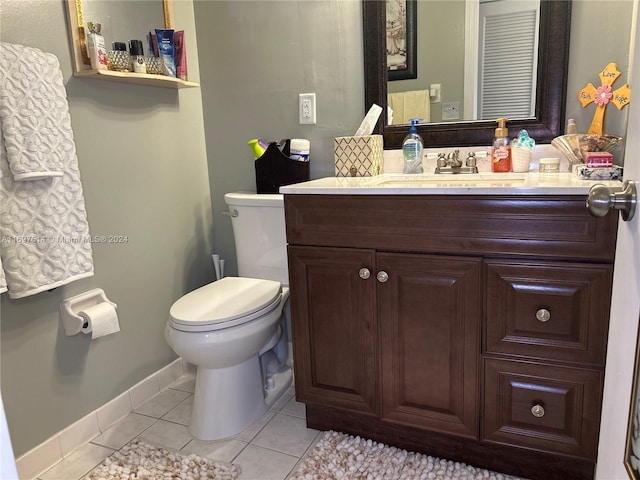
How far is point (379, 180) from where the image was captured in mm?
1620

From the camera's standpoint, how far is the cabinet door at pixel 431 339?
4.25ft

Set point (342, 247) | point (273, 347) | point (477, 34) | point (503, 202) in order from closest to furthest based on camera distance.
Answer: point (503, 202), point (342, 247), point (477, 34), point (273, 347)

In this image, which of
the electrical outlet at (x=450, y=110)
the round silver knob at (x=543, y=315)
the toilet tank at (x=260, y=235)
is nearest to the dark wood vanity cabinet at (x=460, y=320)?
the round silver knob at (x=543, y=315)

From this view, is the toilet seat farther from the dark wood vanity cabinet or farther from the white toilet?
the dark wood vanity cabinet

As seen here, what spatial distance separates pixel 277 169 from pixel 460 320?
0.93m

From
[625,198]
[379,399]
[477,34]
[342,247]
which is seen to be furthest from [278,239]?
[625,198]

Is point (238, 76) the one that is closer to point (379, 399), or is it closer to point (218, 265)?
point (218, 265)

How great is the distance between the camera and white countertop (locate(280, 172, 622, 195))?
1.15m

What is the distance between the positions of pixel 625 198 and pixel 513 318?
26.0 inches

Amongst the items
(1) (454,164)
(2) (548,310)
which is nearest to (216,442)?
(2) (548,310)

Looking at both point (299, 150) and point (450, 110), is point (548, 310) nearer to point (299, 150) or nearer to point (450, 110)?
point (450, 110)

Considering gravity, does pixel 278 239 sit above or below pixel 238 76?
below

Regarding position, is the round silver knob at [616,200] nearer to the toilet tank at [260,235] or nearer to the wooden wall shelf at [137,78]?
the toilet tank at [260,235]

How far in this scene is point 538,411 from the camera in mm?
1259
